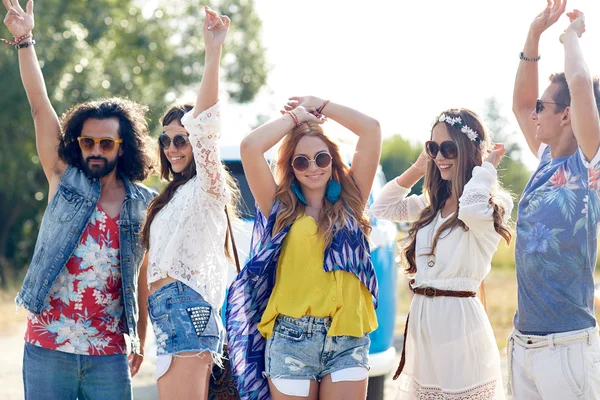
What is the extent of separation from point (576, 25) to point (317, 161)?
53.7 inches

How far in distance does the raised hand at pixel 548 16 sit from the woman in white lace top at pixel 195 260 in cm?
158

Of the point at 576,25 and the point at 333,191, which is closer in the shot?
the point at 576,25

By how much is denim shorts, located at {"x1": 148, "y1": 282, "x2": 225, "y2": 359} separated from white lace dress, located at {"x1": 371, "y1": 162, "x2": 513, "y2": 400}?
105cm

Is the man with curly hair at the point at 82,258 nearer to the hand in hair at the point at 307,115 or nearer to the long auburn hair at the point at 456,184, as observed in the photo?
the hand in hair at the point at 307,115

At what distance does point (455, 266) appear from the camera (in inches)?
169

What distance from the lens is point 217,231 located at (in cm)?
429

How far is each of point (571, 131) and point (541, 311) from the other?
0.85m

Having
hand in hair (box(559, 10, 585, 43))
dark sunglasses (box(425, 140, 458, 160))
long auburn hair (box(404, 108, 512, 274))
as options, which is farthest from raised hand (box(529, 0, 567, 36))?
dark sunglasses (box(425, 140, 458, 160))

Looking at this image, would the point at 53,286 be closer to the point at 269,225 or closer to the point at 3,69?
the point at 269,225

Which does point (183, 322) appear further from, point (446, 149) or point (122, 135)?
point (446, 149)

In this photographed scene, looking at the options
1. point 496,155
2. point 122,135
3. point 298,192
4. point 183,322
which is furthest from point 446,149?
point 122,135

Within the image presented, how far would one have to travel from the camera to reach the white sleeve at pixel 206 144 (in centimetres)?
410

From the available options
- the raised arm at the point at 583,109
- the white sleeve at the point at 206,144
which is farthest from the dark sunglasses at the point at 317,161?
the raised arm at the point at 583,109

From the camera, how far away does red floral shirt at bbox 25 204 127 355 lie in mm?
4238
